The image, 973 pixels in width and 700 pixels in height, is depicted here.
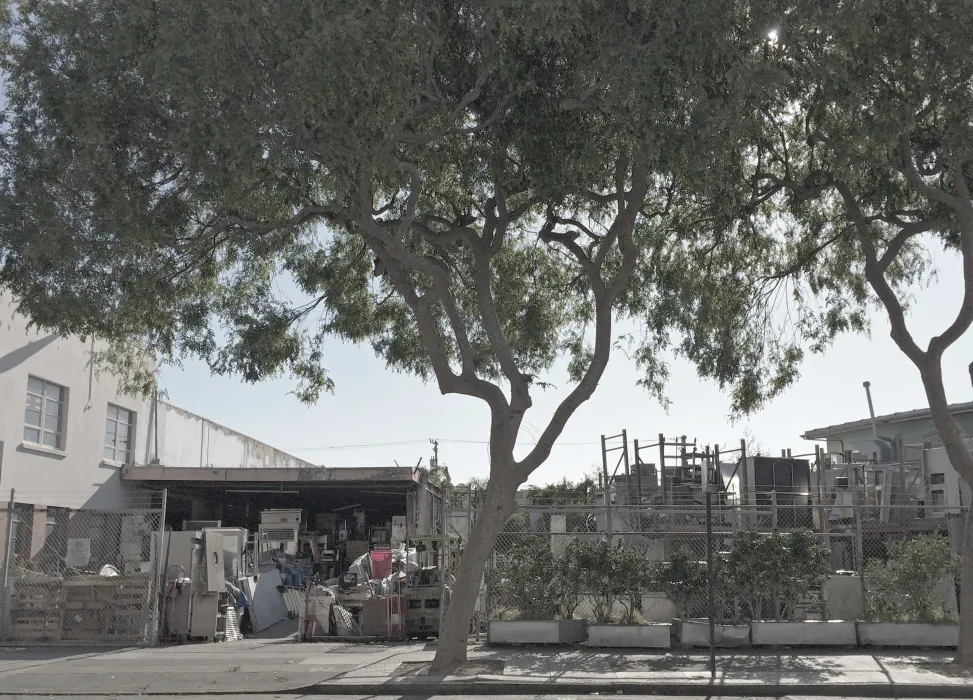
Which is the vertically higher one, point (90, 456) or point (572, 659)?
point (90, 456)

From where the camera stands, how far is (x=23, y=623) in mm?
17156

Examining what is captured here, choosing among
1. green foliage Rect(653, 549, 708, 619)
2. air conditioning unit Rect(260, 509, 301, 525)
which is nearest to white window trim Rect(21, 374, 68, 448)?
air conditioning unit Rect(260, 509, 301, 525)

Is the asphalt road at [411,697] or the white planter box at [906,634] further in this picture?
the white planter box at [906,634]

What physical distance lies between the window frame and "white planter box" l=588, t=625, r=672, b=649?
16.0 m

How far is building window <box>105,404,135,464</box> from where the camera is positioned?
26.4 meters

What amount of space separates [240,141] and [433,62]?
2922 mm

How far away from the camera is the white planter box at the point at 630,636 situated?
14914 millimetres

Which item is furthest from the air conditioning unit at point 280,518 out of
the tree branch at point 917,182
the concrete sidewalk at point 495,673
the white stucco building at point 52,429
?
the tree branch at point 917,182

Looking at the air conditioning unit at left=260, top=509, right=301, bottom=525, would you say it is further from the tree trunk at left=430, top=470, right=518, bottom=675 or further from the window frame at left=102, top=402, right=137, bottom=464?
the tree trunk at left=430, top=470, right=518, bottom=675

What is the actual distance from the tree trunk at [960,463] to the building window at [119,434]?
2089 cm

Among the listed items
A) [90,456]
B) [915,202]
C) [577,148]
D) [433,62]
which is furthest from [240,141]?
[90,456]

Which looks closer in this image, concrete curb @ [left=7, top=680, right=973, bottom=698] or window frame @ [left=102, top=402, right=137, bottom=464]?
concrete curb @ [left=7, top=680, right=973, bottom=698]

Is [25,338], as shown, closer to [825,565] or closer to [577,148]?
[577,148]

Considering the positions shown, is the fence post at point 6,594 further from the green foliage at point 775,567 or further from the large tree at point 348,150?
the green foliage at point 775,567
